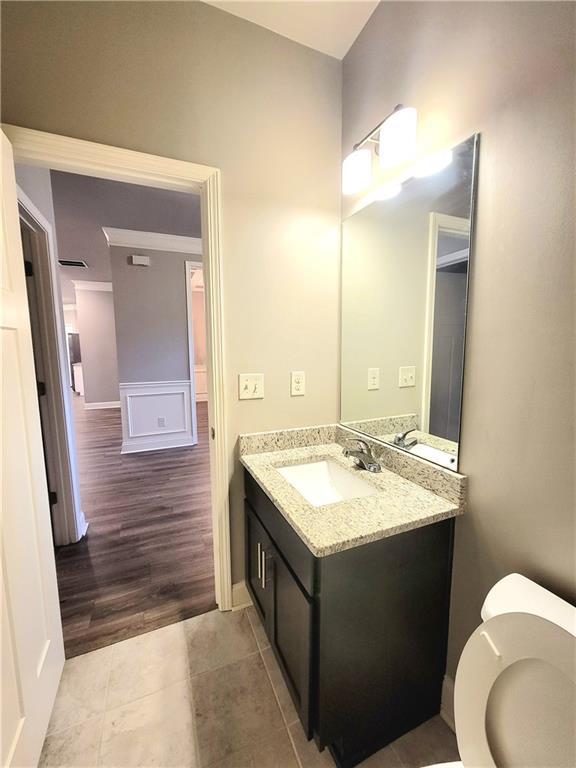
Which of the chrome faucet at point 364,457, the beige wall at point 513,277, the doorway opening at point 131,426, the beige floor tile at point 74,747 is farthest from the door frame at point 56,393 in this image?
the beige wall at point 513,277

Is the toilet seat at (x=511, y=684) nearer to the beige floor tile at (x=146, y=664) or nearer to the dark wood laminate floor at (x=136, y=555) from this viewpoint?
the beige floor tile at (x=146, y=664)

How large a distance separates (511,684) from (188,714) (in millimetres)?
1178

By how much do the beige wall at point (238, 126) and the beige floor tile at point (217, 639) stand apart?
0.25m

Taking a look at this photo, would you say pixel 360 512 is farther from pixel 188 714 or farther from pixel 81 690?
pixel 81 690

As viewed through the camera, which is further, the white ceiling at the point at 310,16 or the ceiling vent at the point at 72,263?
the ceiling vent at the point at 72,263

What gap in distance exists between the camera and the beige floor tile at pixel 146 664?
1.30 metres

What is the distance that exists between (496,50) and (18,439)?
1.88m

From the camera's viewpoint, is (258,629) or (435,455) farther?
(258,629)

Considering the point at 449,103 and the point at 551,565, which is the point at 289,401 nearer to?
the point at 551,565

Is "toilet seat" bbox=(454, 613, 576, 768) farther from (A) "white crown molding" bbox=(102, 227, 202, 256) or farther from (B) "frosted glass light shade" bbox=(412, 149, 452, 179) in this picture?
(A) "white crown molding" bbox=(102, 227, 202, 256)

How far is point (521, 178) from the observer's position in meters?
0.88

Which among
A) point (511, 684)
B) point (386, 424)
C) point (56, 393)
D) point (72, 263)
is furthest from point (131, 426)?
point (511, 684)

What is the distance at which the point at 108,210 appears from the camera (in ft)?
10.5

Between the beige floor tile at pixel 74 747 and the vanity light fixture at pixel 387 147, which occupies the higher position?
the vanity light fixture at pixel 387 147
